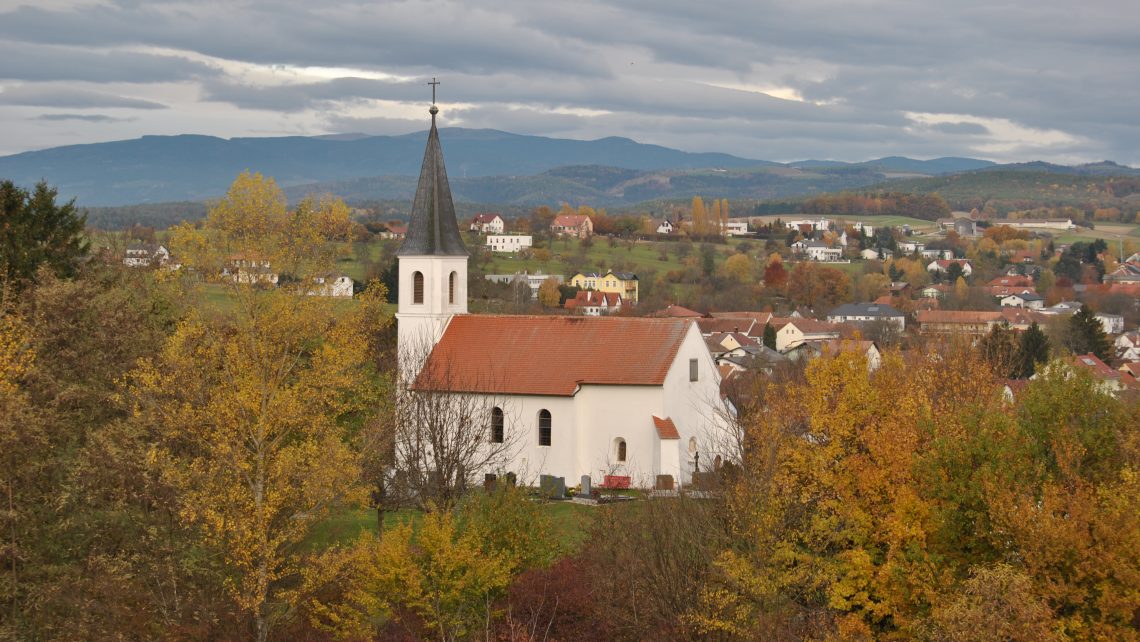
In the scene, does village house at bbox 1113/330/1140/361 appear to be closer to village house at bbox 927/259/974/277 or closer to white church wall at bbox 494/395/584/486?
village house at bbox 927/259/974/277

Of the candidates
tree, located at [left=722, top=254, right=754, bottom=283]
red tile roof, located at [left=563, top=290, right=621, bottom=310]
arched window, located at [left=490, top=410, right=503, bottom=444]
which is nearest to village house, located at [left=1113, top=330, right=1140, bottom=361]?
red tile roof, located at [left=563, top=290, right=621, bottom=310]

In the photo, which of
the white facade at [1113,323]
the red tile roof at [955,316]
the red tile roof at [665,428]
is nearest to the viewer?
the red tile roof at [665,428]

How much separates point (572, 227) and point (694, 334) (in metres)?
148

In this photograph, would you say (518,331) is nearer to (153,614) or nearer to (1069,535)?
(153,614)

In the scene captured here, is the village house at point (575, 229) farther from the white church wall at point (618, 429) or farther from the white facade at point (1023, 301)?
the white church wall at point (618, 429)

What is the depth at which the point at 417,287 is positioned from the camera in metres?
51.3

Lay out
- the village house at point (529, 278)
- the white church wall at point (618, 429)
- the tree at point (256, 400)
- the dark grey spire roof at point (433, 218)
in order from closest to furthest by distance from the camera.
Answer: the tree at point (256, 400) < the white church wall at point (618, 429) < the dark grey spire roof at point (433, 218) < the village house at point (529, 278)

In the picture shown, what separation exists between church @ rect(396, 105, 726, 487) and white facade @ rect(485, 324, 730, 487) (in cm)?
4

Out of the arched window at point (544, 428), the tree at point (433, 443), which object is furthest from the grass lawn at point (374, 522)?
the arched window at point (544, 428)

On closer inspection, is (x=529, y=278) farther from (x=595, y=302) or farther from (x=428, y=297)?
(x=428, y=297)

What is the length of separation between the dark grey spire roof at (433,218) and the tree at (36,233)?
495 inches

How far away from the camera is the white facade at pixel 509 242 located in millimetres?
165000

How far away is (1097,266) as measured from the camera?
193m

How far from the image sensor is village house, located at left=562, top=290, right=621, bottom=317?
123 meters
